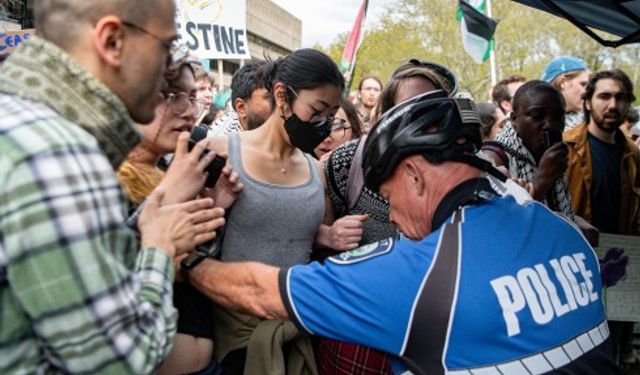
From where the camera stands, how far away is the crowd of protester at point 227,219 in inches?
41.8

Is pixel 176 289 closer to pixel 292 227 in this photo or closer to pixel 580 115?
pixel 292 227

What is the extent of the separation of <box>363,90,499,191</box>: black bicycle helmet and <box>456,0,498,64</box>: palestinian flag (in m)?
7.60

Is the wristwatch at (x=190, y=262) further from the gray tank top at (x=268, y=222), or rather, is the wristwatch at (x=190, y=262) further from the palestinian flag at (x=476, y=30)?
the palestinian flag at (x=476, y=30)

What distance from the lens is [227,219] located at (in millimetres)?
2318

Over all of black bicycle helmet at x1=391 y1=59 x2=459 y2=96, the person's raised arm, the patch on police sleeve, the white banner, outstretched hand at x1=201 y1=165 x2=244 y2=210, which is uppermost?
the white banner

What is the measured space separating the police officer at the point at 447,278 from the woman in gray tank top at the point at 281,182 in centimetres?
45

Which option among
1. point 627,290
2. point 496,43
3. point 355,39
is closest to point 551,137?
point 627,290

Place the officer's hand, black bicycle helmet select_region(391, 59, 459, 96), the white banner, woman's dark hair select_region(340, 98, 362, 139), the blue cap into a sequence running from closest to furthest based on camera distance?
the officer's hand
black bicycle helmet select_region(391, 59, 459, 96)
woman's dark hair select_region(340, 98, 362, 139)
the blue cap
the white banner

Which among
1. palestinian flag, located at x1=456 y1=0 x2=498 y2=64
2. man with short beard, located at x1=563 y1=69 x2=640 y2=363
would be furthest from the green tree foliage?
man with short beard, located at x1=563 y1=69 x2=640 y2=363

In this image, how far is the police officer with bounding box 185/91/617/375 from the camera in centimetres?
151

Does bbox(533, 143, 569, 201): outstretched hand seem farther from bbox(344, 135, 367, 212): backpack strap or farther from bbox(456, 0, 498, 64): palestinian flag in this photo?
bbox(456, 0, 498, 64): palestinian flag

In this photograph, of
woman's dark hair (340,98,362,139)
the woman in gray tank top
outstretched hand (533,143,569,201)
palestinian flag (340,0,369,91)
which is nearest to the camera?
the woman in gray tank top

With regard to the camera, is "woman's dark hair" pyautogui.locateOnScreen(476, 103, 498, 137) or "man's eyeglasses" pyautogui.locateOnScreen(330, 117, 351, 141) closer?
"man's eyeglasses" pyautogui.locateOnScreen(330, 117, 351, 141)

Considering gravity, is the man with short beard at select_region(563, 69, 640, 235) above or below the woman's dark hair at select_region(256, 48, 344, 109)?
below
